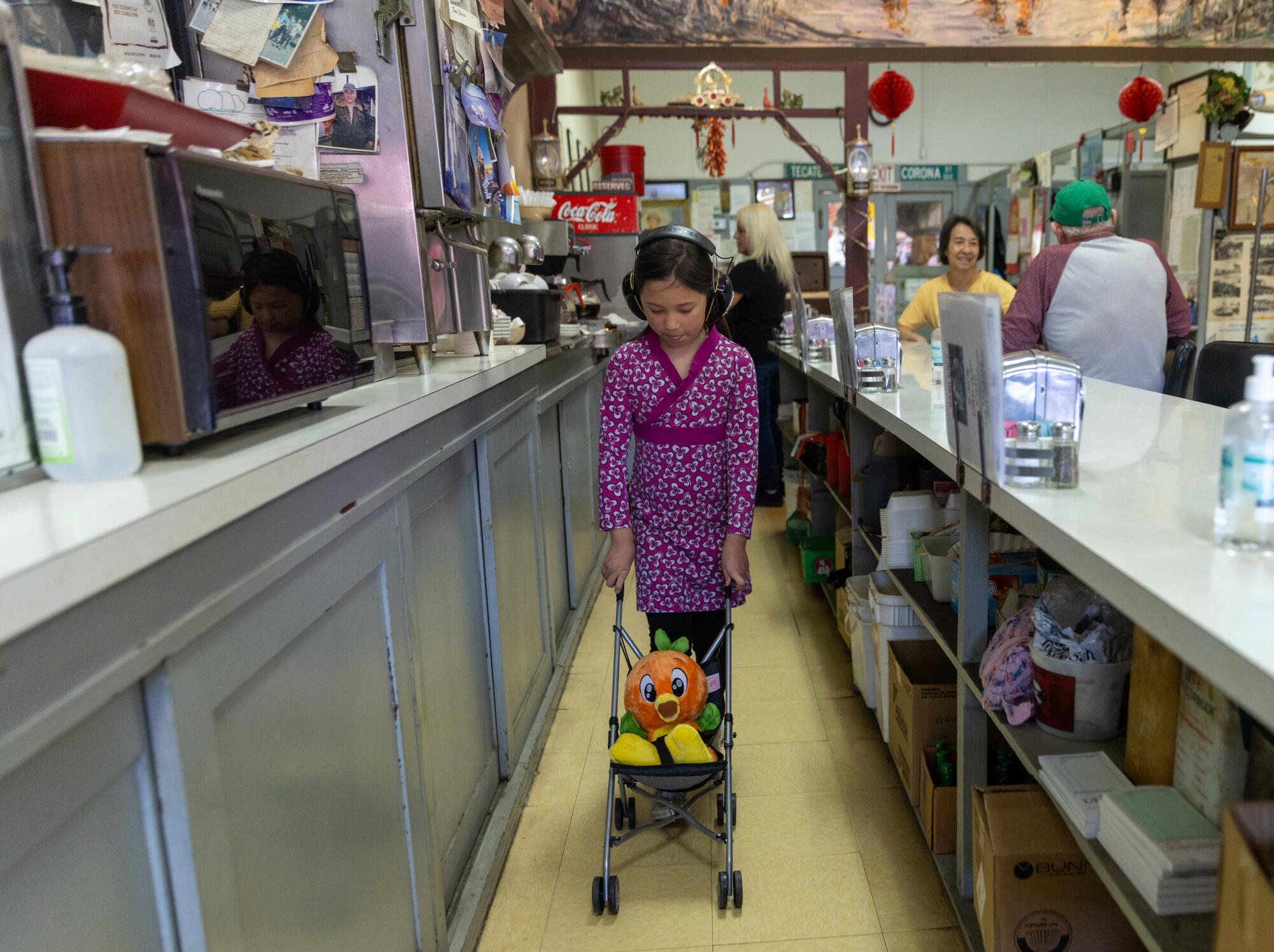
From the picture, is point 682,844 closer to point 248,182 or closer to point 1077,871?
point 1077,871

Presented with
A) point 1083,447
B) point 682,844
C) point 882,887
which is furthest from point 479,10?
point 882,887

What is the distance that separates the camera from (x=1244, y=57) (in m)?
6.47

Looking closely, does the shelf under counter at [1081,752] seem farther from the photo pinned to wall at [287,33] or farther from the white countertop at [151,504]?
the photo pinned to wall at [287,33]

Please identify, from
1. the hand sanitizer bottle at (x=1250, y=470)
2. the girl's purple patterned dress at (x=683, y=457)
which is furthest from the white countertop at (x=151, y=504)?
the hand sanitizer bottle at (x=1250, y=470)

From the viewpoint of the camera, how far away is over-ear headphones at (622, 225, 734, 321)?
6.30 ft

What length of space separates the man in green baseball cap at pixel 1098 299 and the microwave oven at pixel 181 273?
2466 millimetres

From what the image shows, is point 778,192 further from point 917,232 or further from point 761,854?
point 761,854

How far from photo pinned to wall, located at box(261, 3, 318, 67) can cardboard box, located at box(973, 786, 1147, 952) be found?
1.98 metres

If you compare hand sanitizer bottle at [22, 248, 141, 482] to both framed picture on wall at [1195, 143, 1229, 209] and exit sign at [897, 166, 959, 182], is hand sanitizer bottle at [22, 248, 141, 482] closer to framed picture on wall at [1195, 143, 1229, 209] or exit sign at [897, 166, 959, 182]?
framed picture on wall at [1195, 143, 1229, 209]

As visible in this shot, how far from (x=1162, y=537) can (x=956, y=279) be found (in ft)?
11.9

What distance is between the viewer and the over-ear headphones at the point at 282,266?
45.0 inches

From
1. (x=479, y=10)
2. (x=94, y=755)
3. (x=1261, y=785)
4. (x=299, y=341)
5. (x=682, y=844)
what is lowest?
(x=682, y=844)

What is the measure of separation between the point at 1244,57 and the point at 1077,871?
7.23m

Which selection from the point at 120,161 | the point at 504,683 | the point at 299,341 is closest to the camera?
the point at 120,161
